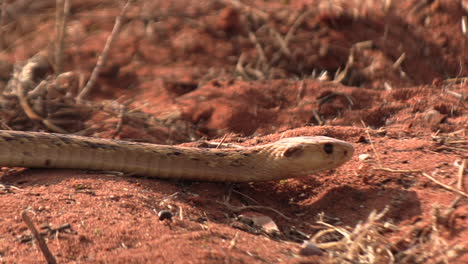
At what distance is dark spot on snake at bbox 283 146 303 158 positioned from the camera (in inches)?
150

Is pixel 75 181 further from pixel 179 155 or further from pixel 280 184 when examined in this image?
pixel 280 184

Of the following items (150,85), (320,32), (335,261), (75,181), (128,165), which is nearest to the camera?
(335,261)

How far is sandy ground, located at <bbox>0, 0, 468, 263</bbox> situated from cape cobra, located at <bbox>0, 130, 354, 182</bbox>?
10 cm

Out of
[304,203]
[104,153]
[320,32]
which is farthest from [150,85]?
[304,203]

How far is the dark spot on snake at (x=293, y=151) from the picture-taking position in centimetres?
381

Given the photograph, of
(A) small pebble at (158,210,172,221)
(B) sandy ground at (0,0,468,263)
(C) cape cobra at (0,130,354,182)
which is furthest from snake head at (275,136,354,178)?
(A) small pebble at (158,210,172,221)

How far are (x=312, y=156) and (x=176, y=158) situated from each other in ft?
2.87

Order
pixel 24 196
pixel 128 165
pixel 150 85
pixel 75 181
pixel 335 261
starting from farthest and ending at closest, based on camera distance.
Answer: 1. pixel 150 85
2. pixel 128 165
3. pixel 75 181
4. pixel 24 196
5. pixel 335 261

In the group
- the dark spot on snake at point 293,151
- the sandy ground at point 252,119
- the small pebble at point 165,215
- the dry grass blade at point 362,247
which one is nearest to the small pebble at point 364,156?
the sandy ground at point 252,119

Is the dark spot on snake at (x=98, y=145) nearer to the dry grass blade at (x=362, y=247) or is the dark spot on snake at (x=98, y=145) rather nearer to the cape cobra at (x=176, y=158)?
the cape cobra at (x=176, y=158)

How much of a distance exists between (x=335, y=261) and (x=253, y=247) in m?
0.40

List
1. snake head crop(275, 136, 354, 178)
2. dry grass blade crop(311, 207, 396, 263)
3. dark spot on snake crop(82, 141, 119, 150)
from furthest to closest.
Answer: dark spot on snake crop(82, 141, 119, 150) → snake head crop(275, 136, 354, 178) → dry grass blade crop(311, 207, 396, 263)

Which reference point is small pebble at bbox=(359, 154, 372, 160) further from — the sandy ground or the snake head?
the snake head

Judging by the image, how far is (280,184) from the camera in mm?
4086
